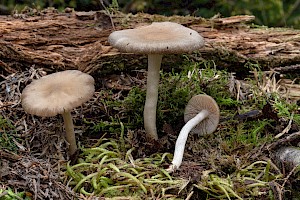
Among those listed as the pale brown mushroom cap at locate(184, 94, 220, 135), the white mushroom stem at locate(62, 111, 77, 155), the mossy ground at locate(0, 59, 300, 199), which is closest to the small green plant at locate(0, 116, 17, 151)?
the mossy ground at locate(0, 59, 300, 199)

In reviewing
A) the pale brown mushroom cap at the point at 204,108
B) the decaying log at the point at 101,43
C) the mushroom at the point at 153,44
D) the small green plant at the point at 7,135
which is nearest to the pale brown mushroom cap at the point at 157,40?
the mushroom at the point at 153,44

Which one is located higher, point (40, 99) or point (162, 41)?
point (162, 41)

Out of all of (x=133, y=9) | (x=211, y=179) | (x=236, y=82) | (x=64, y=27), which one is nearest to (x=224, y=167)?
(x=211, y=179)

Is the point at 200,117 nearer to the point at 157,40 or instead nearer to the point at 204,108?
the point at 204,108

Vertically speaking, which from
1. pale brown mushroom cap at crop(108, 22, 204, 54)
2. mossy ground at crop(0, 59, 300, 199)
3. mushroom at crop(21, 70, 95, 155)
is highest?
pale brown mushroom cap at crop(108, 22, 204, 54)

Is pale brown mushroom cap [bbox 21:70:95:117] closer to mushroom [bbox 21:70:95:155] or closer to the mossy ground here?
mushroom [bbox 21:70:95:155]

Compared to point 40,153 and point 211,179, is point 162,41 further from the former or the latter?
point 40,153
